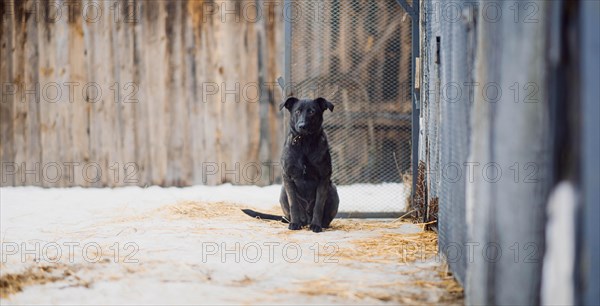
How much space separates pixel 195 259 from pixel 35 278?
91 cm

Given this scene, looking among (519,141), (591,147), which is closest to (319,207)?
(519,141)

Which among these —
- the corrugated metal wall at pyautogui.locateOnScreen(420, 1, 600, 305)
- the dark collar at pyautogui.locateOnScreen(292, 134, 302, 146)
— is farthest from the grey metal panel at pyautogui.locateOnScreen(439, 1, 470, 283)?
the dark collar at pyautogui.locateOnScreen(292, 134, 302, 146)

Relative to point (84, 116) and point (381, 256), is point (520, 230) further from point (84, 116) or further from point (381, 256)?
point (84, 116)

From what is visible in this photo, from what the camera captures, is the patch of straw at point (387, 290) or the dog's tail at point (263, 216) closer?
the patch of straw at point (387, 290)

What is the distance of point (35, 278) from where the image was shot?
356cm

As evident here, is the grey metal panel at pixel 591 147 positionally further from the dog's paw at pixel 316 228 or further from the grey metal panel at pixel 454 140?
the dog's paw at pixel 316 228

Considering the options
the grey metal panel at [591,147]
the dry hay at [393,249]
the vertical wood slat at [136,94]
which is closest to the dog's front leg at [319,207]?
the dry hay at [393,249]

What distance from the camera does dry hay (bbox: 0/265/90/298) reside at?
3.38 metres

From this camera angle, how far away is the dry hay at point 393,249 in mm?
4148

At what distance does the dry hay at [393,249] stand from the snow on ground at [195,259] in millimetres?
37

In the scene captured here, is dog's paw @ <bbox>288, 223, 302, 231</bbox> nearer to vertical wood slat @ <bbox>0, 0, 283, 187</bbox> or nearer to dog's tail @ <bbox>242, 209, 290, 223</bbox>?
dog's tail @ <bbox>242, 209, 290, 223</bbox>

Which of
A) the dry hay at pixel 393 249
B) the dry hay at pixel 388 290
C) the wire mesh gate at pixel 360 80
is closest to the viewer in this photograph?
the dry hay at pixel 388 290

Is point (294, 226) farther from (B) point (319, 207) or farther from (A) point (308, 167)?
(A) point (308, 167)

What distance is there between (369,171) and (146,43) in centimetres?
318
